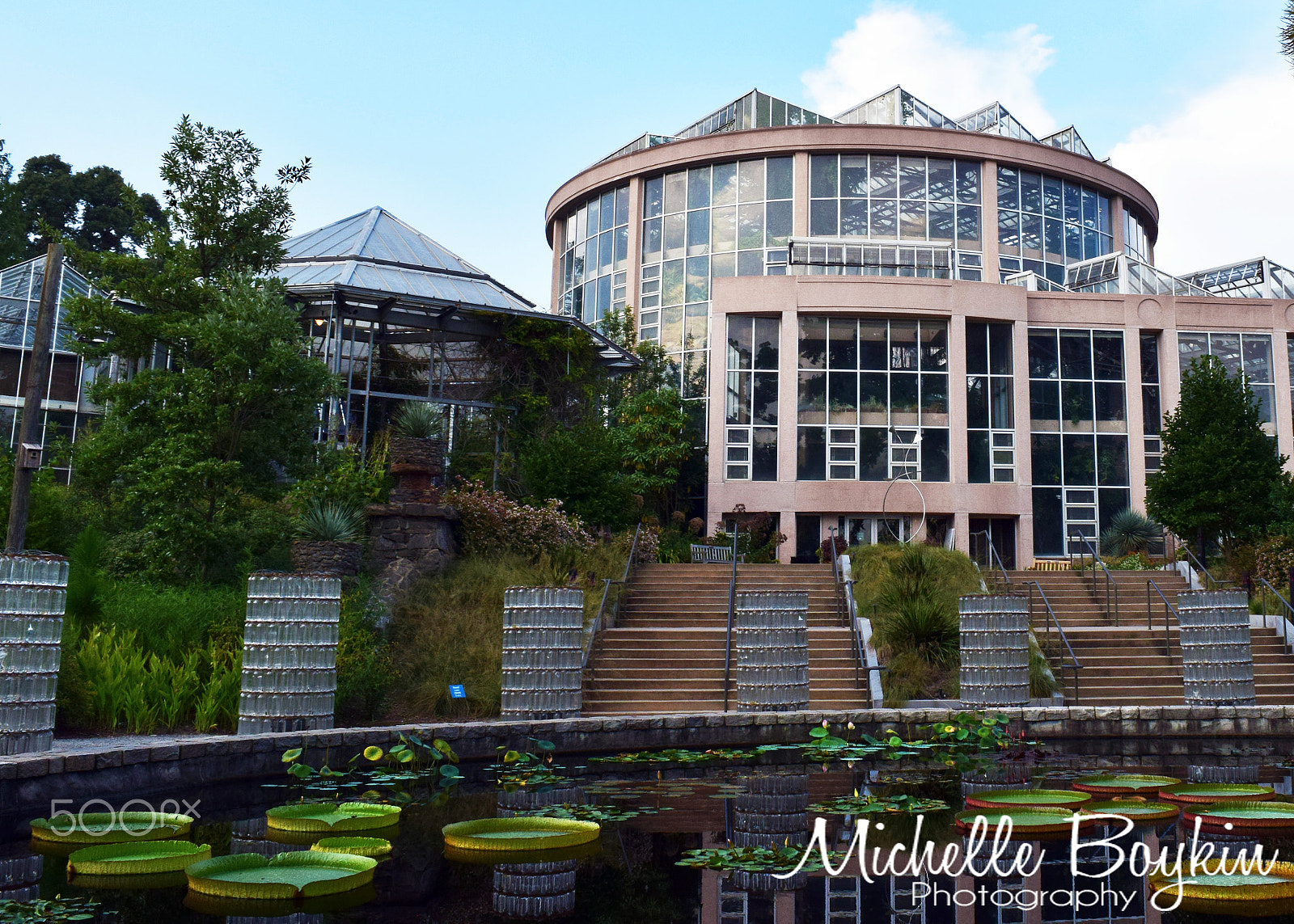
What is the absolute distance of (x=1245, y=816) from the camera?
6457 millimetres

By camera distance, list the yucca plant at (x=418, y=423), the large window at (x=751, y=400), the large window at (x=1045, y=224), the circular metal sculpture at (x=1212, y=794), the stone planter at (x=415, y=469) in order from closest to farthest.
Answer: the circular metal sculpture at (x=1212, y=794) → the stone planter at (x=415, y=469) → the yucca plant at (x=418, y=423) → the large window at (x=751, y=400) → the large window at (x=1045, y=224)

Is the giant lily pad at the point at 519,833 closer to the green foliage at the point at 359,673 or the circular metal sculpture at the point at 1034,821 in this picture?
the circular metal sculpture at the point at 1034,821

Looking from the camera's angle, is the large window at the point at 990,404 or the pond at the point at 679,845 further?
the large window at the point at 990,404

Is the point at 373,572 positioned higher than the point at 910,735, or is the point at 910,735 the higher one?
the point at 373,572

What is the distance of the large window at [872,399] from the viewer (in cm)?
2920

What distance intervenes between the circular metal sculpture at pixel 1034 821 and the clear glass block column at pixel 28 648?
7.08m

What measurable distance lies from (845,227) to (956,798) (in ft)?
94.6

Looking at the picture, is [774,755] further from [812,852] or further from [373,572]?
[373,572]

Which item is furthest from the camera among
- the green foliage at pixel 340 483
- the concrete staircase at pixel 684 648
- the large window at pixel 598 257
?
the large window at pixel 598 257

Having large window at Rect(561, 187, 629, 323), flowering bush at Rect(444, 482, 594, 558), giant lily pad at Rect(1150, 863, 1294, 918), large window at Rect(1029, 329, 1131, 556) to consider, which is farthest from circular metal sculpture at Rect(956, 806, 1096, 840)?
large window at Rect(561, 187, 629, 323)

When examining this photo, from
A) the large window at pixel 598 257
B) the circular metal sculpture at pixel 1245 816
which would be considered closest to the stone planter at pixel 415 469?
the circular metal sculpture at pixel 1245 816

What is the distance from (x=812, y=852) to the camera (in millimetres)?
6254

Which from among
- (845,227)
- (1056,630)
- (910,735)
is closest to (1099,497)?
(845,227)

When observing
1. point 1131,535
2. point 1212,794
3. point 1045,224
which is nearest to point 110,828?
point 1212,794
